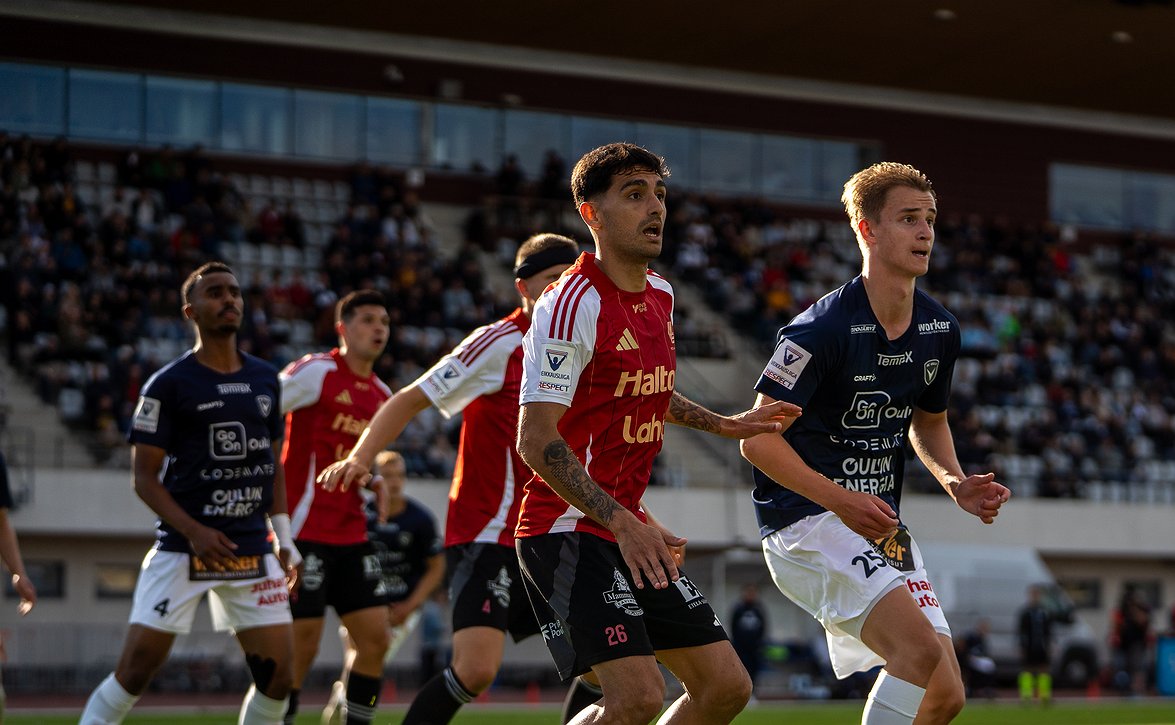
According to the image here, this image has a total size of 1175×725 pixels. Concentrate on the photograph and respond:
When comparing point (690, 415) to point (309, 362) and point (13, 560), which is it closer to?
point (13, 560)

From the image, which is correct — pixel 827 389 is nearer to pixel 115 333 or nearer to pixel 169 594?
pixel 169 594

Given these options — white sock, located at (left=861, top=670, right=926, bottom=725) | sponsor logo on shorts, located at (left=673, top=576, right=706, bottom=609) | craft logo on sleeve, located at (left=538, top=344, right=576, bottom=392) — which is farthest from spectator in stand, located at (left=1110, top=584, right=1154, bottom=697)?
craft logo on sleeve, located at (left=538, top=344, right=576, bottom=392)

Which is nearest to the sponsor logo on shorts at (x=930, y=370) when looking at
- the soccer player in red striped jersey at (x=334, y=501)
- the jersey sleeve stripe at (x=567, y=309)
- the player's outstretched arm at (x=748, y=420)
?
the player's outstretched arm at (x=748, y=420)

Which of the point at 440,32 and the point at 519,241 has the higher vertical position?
the point at 440,32

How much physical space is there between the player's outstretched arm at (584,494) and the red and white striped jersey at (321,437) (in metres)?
4.34

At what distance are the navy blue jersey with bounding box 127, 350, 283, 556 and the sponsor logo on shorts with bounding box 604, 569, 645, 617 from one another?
10.6 feet

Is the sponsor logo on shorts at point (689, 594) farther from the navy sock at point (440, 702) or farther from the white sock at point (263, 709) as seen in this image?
the white sock at point (263, 709)

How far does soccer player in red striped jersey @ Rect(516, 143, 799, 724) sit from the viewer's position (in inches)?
219

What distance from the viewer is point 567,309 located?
5.75 m

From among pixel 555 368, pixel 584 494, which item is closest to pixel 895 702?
pixel 584 494

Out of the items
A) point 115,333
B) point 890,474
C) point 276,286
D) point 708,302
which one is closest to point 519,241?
point 708,302

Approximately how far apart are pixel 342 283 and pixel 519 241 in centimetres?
625

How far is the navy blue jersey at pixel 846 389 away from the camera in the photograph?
256 inches

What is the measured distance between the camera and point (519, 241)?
35531mm
